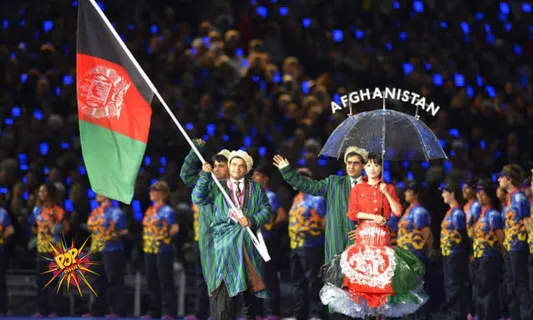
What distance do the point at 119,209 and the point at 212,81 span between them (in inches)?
122

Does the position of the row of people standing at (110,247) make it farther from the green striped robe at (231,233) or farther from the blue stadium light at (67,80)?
the green striped robe at (231,233)

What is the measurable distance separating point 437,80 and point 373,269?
23.7 ft

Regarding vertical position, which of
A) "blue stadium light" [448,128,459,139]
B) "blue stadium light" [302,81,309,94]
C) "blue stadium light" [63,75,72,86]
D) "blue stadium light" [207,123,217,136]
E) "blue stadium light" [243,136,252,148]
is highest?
"blue stadium light" [63,75,72,86]

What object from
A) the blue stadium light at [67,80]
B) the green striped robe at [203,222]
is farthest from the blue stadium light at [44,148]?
the green striped robe at [203,222]

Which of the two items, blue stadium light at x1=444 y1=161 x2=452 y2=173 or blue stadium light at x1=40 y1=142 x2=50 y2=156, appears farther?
blue stadium light at x1=40 y1=142 x2=50 y2=156

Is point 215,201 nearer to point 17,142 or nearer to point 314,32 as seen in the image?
point 17,142

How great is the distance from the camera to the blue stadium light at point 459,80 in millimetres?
17344

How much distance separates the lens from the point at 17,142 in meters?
16.7

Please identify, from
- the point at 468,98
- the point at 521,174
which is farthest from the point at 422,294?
the point at 468,98

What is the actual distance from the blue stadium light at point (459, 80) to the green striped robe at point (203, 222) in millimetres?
5885

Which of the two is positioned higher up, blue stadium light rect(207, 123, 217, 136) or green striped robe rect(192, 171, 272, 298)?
blue stadium light rect(207, 123, 217, 136)

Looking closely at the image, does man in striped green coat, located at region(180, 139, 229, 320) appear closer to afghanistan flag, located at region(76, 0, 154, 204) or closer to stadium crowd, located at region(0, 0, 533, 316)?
afghanistan flag, located at region(76, 0, 154, 204)

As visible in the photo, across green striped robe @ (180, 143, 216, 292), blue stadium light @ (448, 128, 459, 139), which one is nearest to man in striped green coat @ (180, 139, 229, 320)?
green striped robe @ (180, 143, 216, 292)

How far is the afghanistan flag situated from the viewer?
10.9 meters
